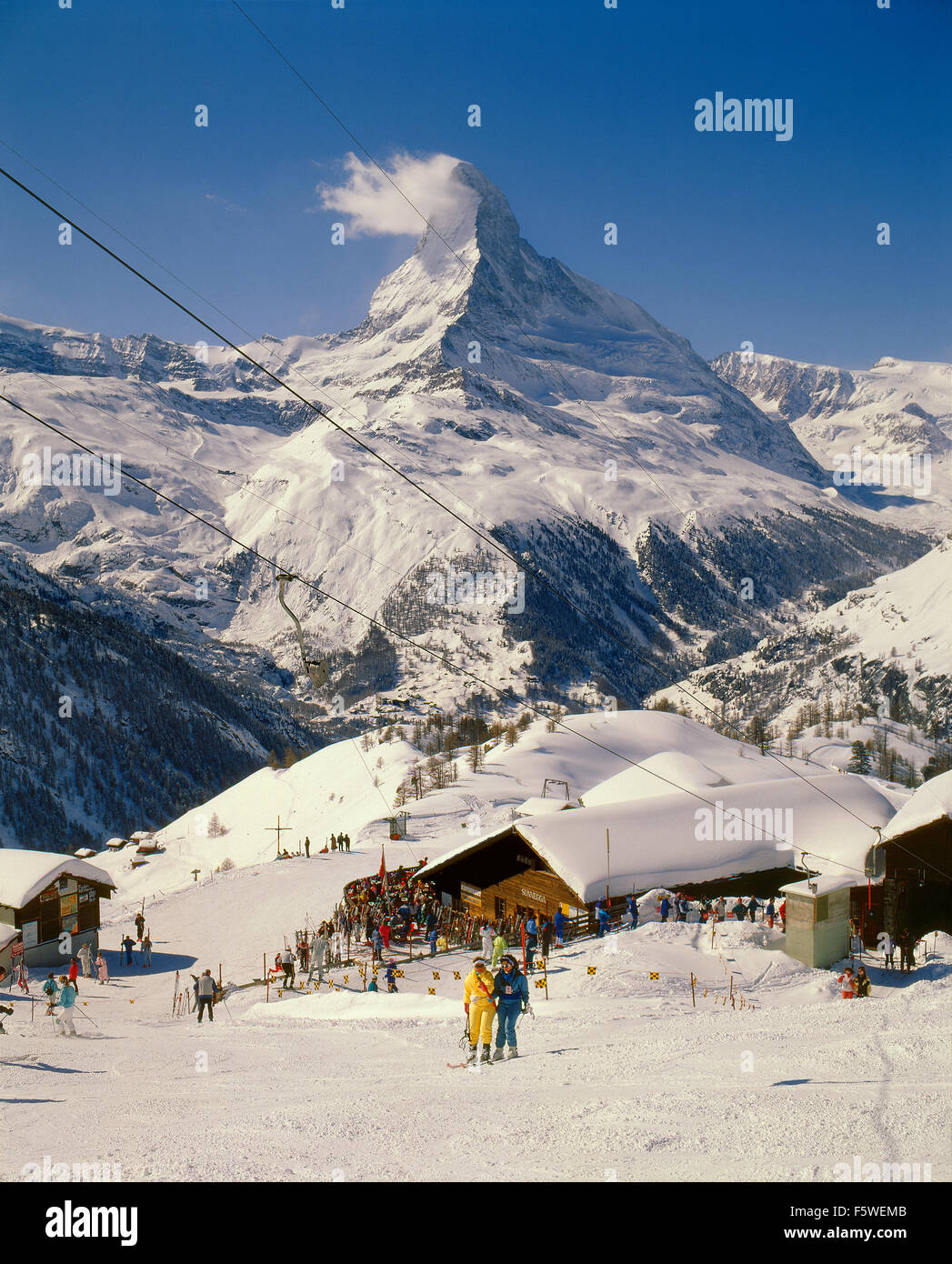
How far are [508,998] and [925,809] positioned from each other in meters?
22.3

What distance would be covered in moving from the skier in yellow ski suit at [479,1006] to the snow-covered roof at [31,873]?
29.1 m

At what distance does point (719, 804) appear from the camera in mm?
40469

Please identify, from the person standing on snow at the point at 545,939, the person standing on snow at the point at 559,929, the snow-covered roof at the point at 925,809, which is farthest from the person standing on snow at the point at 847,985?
the snow-covered roof at the point at 925,809

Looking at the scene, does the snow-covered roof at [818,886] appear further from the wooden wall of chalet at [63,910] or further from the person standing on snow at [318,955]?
the wooden wall of chalet at [63,910]

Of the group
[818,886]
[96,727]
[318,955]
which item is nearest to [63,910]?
[318,955]

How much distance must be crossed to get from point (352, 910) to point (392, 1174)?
2559 centimetres

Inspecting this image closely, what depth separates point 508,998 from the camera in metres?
13.5

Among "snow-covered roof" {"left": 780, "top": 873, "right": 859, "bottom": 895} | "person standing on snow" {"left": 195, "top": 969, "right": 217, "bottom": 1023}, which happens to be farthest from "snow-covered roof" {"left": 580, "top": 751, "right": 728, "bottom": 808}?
"person standing on snow" {"left": 195, "top": 969, "right": 217, "bottom": 1023}

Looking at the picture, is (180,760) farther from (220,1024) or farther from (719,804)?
(220,1024)

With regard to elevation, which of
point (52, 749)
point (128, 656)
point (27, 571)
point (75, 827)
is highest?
point (27, 571)

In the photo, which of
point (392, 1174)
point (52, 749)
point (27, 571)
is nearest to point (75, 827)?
point (52, 749)

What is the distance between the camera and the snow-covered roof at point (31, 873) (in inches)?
1433

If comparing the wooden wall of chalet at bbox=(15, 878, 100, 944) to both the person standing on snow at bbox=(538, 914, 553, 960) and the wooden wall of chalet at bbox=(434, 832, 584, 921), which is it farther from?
the person standing on snow at bbox=(538, 914, 553, 960)
